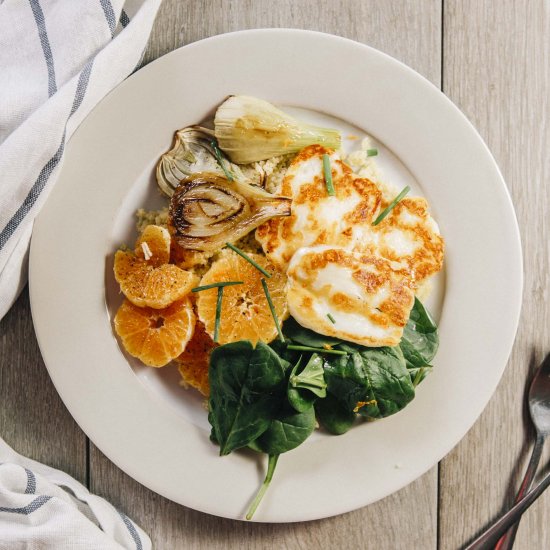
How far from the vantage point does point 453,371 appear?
2.04 m

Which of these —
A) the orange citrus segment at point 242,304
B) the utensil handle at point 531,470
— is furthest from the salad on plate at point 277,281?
the utensil handle at point 531,470

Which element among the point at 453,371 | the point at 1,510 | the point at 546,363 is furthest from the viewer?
the point at 546,363

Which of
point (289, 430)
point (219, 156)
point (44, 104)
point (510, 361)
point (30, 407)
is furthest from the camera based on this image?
point (510, 361)

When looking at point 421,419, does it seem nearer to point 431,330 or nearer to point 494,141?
point 431,330

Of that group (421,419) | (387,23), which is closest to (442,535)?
(421,419)

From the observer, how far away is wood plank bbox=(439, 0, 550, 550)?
7.18 ft

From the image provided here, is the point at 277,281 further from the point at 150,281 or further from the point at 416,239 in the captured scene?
the point at 416,239

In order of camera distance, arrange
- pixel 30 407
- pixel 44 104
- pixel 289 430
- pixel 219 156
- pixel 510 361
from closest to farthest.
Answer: pixel 44 104 < pixel 289 430 < pixel 219 156 < pixel 30 407 < pixel 510 361

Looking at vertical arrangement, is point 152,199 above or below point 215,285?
above

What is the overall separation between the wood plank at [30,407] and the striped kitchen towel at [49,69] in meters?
0.33

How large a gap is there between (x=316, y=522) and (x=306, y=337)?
77cm

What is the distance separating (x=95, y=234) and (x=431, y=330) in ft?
3.97

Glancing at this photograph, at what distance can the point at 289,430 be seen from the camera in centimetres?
189

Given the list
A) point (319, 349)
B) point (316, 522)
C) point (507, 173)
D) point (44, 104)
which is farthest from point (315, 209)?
point (316, 522)
